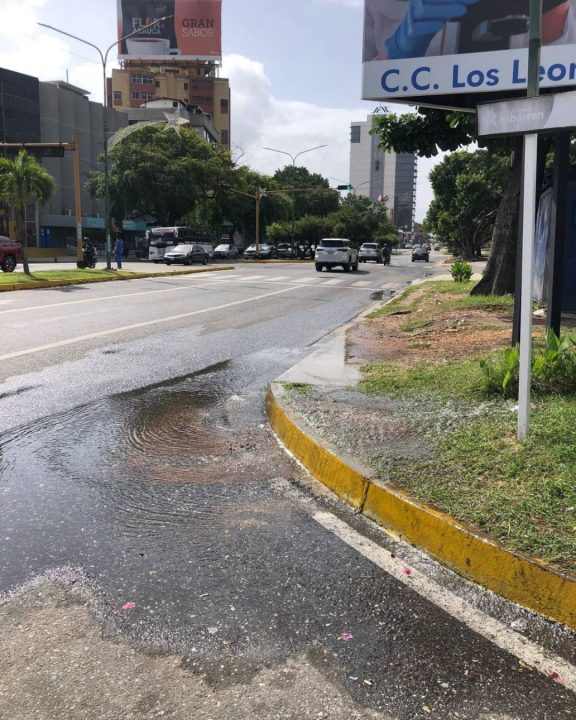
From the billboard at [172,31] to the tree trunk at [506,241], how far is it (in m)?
94.3

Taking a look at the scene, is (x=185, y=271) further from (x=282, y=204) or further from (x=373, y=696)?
(x=282, y=204)

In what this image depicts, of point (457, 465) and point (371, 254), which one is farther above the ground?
point (371, 254)

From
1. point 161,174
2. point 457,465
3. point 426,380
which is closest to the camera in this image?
point 457,465

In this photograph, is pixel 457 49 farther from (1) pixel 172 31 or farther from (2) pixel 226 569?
(1) pixel 172 31

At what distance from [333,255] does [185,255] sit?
11.0 metres

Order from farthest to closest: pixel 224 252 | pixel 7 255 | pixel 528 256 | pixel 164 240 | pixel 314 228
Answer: pixel 314 228, pixel 224 252, pixel 164 240, pixel 7 255, pixel 528 256

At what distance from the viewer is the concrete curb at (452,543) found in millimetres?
2861

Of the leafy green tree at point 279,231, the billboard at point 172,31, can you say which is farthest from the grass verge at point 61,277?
the billboard at point 172,31

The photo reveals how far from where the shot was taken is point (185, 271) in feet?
105

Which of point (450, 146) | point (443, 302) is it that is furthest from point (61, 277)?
point (450, 146)

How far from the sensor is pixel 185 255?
41.0m

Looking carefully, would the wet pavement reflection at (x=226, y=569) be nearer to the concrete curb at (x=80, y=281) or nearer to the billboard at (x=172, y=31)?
the concrete curb at (x=80, y=281)

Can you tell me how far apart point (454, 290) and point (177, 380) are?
12.3 metres

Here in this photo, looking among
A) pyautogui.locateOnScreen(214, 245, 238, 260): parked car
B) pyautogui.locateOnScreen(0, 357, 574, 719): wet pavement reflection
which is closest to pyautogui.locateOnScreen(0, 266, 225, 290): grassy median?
pyautogui.locateOnScreen(0, 357, 574, 719): wet pavement reflection
